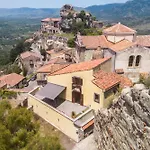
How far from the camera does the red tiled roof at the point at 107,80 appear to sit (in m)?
25.6

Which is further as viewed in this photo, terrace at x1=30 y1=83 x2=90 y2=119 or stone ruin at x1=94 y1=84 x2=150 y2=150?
terrace at x1=30 y1=83 x2=90 y2=119

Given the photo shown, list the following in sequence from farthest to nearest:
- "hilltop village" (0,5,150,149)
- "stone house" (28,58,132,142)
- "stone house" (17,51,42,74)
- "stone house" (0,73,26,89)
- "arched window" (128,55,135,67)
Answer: "stone house" (17,51,42,74) → "stone house" (0,73,26,89) → "arched window" (128,55,135,67) → "hilltop village" (0,5,150,149) → "stone house" (28,58,132,142)

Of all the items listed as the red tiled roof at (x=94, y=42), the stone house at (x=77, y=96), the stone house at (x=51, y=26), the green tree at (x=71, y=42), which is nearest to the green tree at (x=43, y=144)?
the stone house at (x=77, y=96)

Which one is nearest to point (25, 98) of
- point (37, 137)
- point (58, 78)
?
point (58, 78)

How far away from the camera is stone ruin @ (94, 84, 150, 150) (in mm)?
12773

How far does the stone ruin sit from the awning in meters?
10.3

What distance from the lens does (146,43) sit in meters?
38.2

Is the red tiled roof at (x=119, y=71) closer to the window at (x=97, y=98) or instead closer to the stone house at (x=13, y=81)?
the window at (x=97, y=98)

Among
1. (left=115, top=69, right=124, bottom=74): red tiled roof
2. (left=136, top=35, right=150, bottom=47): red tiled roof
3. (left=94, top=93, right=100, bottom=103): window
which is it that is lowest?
(left=94, top=93, right=100, bottom=103): window

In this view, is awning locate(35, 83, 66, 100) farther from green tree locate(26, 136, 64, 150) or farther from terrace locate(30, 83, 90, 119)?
green tree locate(26, 136, 64, 150)

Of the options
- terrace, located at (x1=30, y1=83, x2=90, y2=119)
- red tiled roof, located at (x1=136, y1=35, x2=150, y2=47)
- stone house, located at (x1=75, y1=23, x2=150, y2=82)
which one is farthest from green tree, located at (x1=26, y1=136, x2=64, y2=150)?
red tiled roof, located at (x1=136, y1=35, x2=150, y2=47)

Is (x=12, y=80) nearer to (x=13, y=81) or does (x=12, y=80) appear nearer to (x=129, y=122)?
(x=13, y=81)

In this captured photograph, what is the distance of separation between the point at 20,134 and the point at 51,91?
1194 cm

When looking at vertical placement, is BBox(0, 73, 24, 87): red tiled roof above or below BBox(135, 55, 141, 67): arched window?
below
